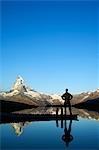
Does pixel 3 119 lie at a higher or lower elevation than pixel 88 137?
higher

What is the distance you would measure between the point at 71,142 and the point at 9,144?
2871 millimetres

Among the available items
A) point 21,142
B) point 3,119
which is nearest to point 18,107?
point 3,119

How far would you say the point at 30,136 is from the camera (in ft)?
69.6

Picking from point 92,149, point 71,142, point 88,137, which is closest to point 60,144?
point 71,142

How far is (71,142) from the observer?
18.4 meters

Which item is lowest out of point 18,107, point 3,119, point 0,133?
point 0,133

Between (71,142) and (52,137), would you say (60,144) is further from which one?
(52,137)

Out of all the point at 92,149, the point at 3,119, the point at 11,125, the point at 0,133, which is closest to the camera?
the point at 92,149

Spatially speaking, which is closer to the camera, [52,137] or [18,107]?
[52,137]

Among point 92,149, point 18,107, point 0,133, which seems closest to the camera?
point 92,149

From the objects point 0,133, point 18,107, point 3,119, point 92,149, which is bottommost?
point 92,149

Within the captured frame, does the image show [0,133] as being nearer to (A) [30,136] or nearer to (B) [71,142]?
(A) [30,136]

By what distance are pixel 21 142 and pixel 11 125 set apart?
769cm

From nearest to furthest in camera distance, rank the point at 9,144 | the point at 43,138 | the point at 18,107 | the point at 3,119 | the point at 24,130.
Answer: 1. the point at 9,144
2. the point at 43,138
3. the point at 24,130
4. the point at 3,119
5. the point at 18,107
